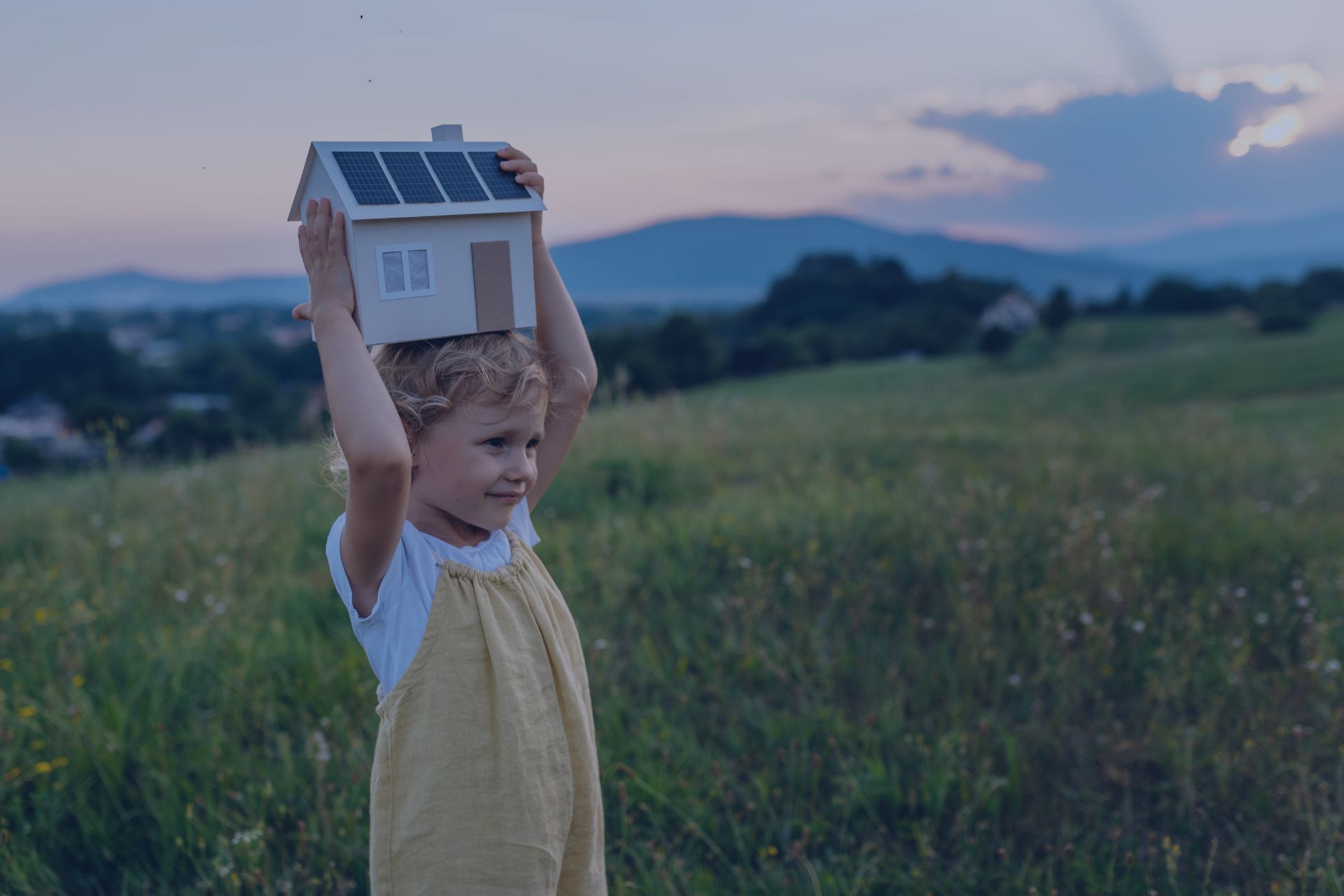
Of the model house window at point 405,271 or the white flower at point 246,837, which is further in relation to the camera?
the white flower at point 246,837

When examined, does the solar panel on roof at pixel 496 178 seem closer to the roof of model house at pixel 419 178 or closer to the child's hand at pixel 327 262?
the roof of model house at pixel 419 178

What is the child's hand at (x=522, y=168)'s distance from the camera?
69.8 inches

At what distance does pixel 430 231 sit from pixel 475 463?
46 cm

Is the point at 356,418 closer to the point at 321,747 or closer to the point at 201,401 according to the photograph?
the point at 321,747

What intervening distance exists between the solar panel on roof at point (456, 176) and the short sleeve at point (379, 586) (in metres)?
0.67

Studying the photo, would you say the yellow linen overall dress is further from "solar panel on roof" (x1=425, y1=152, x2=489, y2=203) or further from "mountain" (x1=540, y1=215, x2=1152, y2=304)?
"mountain" (x1=540, y1=215, x2=1152, y2=304)

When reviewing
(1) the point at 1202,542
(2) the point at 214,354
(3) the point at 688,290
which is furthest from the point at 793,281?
(1) the point at 1202,542

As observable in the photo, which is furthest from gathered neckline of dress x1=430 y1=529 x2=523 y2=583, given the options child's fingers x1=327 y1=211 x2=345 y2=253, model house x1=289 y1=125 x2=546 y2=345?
child's fingers x1=327 y1=211 x2=345 y2=253

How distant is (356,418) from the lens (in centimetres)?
143

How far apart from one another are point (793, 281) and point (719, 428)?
68.9 meters

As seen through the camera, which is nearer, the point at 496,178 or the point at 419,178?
the point at 419,178

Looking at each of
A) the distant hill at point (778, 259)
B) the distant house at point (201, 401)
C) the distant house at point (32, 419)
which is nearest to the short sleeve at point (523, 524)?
the distant house at point (32, 419)

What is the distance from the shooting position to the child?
5.16 feet

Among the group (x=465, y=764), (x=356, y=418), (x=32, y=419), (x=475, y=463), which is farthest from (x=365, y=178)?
(x=32, y=419)
